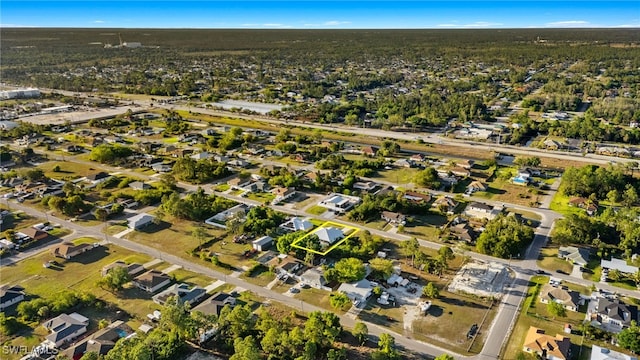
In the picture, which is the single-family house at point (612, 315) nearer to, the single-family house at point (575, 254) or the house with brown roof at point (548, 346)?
the house with brown roof at point (548, 346)

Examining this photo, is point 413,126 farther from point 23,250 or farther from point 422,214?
point 23,250

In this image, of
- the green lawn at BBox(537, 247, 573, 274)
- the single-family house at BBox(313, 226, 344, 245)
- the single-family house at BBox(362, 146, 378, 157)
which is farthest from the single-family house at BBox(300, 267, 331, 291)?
the single-family house at BBox(362, 146, 378, 157)

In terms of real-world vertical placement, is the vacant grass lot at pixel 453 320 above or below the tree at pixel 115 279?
below

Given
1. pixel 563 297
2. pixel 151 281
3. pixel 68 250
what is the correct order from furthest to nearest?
pixel 68 250 → pixel 151 281 → pixel 563 297

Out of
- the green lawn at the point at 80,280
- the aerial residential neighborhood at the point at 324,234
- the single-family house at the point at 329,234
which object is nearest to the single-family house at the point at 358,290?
the aerial residential neighborhood at the point at 324,234

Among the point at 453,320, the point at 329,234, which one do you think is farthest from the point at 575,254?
the point at 329,234

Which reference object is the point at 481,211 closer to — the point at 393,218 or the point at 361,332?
the point at 393,218
